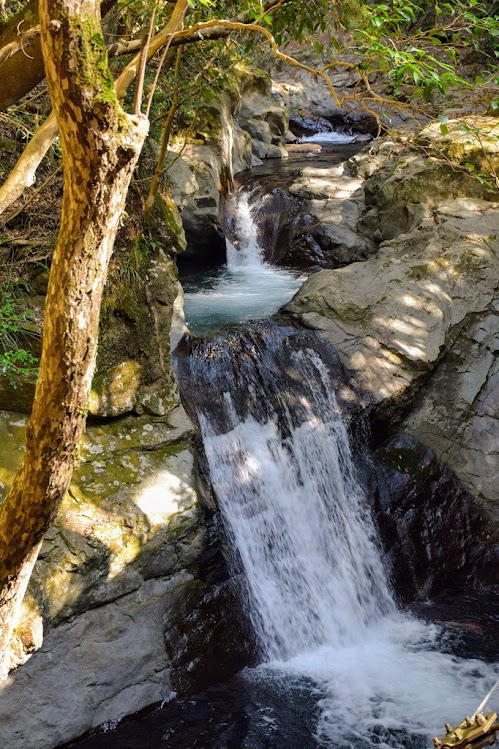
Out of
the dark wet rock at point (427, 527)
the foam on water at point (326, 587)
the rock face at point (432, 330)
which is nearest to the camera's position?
the foam on water at point (326, 587)

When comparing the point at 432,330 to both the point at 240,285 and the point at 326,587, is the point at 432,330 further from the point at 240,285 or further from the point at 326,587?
the point at 240,285

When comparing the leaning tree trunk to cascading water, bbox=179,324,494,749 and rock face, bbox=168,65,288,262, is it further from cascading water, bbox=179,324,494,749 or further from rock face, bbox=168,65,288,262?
rock face, bbox=168,65,288,262

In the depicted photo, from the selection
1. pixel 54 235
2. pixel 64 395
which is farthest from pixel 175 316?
pixel 64 395

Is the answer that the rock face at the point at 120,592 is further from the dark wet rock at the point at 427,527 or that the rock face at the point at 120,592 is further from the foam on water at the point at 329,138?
the foam on water at the point at 329,138

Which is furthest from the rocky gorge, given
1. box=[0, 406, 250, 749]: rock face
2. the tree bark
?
the tree bark

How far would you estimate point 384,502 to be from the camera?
616 cm

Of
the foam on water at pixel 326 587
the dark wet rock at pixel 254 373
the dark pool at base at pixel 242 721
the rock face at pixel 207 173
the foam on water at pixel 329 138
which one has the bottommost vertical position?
the dark pool at base at pixel 242 721

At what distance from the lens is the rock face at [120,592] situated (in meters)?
4.27

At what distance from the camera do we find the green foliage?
436cm

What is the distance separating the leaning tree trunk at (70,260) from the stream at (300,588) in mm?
2290

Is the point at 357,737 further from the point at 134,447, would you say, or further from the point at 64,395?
the point at 64,395

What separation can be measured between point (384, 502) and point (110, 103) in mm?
4906

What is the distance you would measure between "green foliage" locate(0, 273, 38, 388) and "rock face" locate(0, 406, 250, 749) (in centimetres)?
42

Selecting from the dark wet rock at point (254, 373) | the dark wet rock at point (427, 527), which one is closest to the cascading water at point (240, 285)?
the dark wet rock at point (254, 373)
